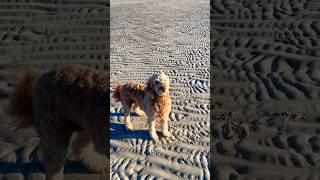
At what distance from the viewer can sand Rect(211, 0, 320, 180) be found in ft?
14.1

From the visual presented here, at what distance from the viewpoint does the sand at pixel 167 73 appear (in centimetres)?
432

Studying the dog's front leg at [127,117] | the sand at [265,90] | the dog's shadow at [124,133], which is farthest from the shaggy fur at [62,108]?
the sand at [265,90]

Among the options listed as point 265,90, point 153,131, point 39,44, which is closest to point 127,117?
point 153,131

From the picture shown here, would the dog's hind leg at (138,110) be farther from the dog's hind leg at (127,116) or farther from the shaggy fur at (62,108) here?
the shaggy fur at (62,108)

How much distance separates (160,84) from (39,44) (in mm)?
3472

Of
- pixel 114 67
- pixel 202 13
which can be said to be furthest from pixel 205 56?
pixel 202 13

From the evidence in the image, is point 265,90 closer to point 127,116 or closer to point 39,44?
point 127,116

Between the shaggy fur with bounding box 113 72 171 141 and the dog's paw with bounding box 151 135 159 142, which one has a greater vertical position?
the shaggy fur with bounding box 113 72 171 141

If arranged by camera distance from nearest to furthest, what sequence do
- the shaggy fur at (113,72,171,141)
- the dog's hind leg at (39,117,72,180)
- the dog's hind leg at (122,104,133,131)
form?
the dog's hind leg at (39,117,72,180) → the shaggy fur at (113,72,171,141) → the dog's hind leg at (122,104,133,131)

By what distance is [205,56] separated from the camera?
21.7 feet

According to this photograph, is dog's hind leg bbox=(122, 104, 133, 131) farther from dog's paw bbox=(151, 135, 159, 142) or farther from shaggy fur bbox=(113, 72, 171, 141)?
dog's paw bbox=(151, 135, 159, 142)

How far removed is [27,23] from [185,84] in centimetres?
355

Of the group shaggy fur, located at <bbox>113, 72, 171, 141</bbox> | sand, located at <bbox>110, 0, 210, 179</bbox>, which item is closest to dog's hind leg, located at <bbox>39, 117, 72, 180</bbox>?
sand, located at <bbox>110, 0, 210, 179</bbox>

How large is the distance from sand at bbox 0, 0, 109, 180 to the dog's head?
1.12 metres
